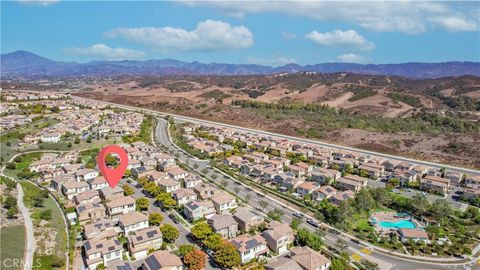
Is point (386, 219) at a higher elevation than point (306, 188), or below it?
below

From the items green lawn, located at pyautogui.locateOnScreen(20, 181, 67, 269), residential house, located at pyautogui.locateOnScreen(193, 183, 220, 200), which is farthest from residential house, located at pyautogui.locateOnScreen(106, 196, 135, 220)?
residential house, located at pyautogui.locateOnScreen(193, 183, 220, 200)

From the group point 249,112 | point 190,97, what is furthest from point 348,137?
point 190,97

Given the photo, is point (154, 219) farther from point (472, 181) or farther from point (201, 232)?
point (472, 181)

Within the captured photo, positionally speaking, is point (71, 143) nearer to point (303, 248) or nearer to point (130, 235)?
point (130, 235)

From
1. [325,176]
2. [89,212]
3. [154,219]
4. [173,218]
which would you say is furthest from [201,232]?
[325,176]

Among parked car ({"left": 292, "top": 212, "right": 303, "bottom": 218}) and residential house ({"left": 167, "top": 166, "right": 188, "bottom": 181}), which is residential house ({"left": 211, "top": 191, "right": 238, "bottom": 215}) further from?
residential house ({"left": 167, "top": 166, "right": 188, "bottom": 181})

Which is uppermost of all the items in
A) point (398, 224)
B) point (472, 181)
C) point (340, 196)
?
point (472, 181)

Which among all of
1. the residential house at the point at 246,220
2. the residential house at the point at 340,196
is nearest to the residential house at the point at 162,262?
the residential house at the point at 246,220
